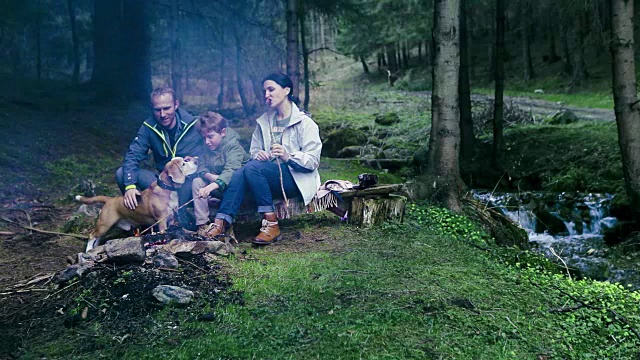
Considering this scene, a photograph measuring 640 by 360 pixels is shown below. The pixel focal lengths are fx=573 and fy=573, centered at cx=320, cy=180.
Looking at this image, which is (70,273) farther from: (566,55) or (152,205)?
(566,55)

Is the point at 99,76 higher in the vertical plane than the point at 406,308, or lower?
higher

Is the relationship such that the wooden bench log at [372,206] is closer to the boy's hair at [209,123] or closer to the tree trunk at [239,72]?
the boy's hair at [209,123]

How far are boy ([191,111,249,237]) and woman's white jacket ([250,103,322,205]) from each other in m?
0.32

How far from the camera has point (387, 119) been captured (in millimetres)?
18594

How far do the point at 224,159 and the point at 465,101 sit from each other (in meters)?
6.81

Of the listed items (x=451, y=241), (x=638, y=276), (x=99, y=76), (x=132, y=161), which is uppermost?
(x=99, y=76)


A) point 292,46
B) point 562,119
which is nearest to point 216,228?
point 292,46

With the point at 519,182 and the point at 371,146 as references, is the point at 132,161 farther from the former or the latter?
the point at 371,146

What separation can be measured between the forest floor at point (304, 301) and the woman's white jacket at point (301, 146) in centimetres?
68

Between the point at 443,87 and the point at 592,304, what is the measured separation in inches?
153

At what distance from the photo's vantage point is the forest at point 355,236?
4.16 m

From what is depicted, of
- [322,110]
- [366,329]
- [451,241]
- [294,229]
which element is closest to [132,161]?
[294,229]

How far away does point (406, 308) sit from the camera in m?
4.54

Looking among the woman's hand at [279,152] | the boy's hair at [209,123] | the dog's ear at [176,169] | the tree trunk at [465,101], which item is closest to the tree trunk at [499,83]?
the tree trunk at [465,101]
